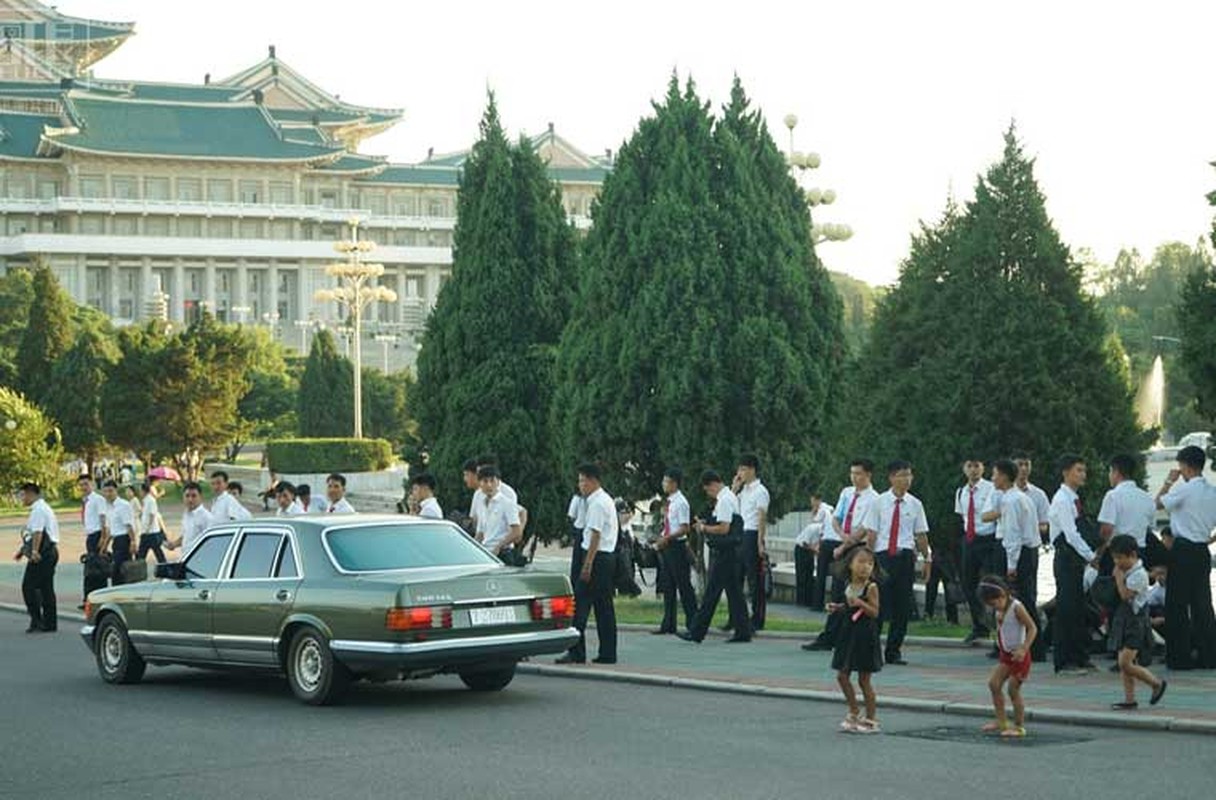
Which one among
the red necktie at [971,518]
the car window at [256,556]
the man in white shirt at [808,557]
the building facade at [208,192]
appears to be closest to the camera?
the car window at [256,556]

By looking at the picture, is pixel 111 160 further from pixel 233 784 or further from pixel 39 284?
pixel 233 784

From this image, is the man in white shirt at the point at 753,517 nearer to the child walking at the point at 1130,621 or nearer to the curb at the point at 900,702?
the curb at the point at 900,702

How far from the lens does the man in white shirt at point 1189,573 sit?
1445 cm

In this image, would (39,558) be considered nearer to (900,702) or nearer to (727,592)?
(727,592)

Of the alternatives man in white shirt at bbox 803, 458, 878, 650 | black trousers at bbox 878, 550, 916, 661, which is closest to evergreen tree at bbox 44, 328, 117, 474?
man in white shirt at bbox 803, 458, 878, 650

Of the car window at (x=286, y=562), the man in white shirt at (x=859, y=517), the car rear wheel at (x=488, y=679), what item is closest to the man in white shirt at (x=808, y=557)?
the man in white shirt at (x=859, y=517)

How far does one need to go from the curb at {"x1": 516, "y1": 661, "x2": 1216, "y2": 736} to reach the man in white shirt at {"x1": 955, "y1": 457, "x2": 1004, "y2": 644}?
10.4ft

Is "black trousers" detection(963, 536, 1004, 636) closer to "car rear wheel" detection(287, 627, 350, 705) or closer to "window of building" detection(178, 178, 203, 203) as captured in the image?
"car rear wheel" detection(287, 627, 350, 705)

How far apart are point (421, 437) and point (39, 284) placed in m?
44.4

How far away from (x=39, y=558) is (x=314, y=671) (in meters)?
7.84

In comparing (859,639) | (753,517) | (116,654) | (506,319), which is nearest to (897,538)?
(753,517)

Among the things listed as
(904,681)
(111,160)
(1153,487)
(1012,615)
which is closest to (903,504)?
(904,681)

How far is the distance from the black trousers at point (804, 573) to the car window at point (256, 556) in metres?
10.5

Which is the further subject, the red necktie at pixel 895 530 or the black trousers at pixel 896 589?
the red necktie at pixel 895 530
